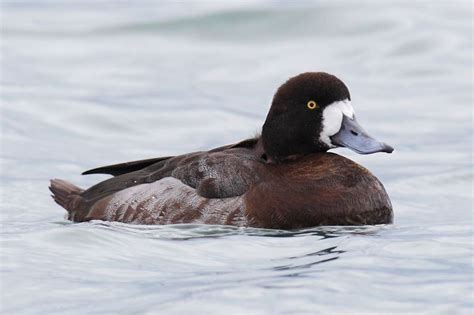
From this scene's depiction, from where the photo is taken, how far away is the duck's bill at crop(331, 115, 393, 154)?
859 cm

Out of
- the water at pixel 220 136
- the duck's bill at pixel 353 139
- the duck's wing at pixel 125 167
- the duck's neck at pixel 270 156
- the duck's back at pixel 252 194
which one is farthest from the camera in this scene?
the duck's wing at pixel 125 167

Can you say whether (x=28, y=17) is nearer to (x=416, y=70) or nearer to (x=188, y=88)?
(x=188, y=88)

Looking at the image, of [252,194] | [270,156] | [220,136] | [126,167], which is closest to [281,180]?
[252,194]

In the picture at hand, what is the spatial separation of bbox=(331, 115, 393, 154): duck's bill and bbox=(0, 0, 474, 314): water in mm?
524

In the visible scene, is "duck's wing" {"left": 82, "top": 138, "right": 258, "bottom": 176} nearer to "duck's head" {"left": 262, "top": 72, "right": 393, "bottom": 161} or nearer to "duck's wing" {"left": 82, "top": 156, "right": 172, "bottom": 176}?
"duck's wing" {"left": 82, "top": 156, "right": 172, "bottom": 176}

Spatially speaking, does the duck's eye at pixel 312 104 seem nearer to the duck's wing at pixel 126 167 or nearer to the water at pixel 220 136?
the water at pixel 220 136

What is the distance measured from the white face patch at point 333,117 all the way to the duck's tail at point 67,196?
1.75 metres

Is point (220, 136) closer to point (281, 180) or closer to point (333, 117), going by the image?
point (333, 117)

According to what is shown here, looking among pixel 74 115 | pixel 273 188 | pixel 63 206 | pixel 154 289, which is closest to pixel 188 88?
pixel 74 115

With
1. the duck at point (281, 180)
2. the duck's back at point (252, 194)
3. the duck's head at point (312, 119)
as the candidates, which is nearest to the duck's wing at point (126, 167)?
the duck at point (281, 180)

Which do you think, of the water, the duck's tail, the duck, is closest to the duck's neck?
the duck

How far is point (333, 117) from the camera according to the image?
862cm

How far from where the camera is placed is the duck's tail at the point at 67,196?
9.24m

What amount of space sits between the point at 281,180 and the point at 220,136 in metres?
5.06
